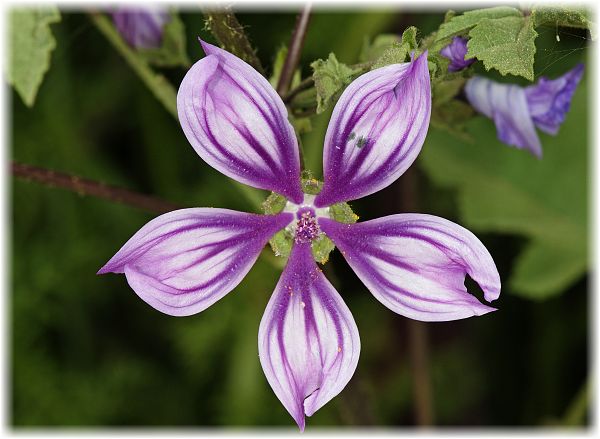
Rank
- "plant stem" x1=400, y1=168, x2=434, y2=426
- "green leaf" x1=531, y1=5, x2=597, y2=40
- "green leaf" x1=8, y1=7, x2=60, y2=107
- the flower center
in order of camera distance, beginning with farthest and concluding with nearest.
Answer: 1. "plant stem" x1=400, y1=168, x2=434, y2=426
2. "green leaf" x1=8, y1=7, x2=60, y2=107
3. the flower center
4. "green leaf" x1=531, y1=5, x2=597, y2=40

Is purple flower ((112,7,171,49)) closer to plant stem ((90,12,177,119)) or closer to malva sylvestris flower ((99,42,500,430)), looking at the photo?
plant stem ((90,12,177,119))

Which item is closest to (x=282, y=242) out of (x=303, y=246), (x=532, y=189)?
(x=303, y=246)

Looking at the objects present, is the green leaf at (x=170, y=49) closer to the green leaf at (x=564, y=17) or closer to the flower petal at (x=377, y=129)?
the flower petal at (x=377, y=129)

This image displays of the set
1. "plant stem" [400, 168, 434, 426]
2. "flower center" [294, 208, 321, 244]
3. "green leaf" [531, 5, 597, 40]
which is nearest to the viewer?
"green leaf" [531, 5, 597, 40]

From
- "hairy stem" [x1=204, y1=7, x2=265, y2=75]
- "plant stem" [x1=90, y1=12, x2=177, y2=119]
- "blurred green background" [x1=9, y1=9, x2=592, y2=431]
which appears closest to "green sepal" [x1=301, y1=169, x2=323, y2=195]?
"hairy stem" [x1=204, y1=7, x2=265, y2=75]

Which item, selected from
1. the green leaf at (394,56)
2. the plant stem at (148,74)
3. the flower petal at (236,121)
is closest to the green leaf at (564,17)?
the green leaf at (394,56)

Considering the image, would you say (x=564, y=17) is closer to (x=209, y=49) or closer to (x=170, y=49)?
(x=209, y=49)
